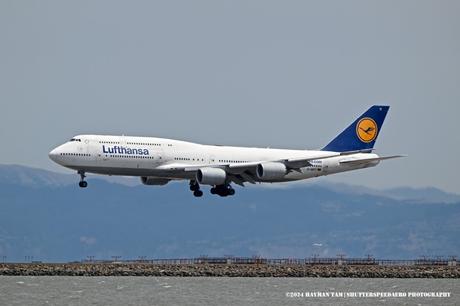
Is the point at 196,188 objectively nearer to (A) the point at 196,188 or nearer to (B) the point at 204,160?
(A) the point at 196,188

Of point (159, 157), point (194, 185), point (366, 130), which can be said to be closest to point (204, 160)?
point (194, 185)

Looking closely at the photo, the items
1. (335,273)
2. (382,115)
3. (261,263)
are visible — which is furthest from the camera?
(382,115)

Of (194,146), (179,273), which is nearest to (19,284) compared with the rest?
(179,273)

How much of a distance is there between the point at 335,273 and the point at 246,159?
41.4 feet

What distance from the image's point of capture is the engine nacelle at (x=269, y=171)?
11781cm

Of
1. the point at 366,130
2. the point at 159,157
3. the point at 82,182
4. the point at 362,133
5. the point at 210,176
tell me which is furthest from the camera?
the point at 366,130

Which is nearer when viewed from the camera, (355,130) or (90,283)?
(90,283)

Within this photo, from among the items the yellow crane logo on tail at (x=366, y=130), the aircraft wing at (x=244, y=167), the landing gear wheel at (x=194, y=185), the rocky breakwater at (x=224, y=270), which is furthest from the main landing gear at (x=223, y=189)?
the yellow crane logo on tail at (x=366, y=130)

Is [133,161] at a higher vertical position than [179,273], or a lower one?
higher

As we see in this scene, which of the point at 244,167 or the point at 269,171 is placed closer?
the point at 244,167

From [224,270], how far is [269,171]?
10.0 m

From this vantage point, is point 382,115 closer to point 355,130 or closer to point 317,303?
point 355,130

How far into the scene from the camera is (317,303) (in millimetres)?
96062

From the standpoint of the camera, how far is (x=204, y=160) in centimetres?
11881
